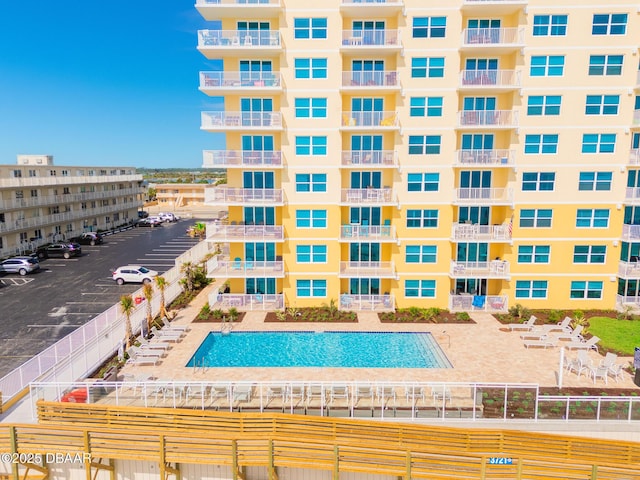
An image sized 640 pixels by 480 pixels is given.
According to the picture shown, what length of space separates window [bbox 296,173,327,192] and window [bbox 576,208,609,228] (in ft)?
51.1

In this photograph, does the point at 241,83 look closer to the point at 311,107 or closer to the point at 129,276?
the point at 311,107

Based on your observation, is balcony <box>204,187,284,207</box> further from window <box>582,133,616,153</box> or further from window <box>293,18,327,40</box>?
window <box>582,133,616,153</box>

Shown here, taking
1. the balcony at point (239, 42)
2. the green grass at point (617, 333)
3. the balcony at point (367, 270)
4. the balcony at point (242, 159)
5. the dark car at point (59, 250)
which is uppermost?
the balcony at point (239, 42)

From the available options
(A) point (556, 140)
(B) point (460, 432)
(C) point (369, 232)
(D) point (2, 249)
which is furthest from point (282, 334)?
(D) point (2, 249)

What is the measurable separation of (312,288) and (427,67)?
1501 cm

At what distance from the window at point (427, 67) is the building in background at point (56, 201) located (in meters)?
39.6

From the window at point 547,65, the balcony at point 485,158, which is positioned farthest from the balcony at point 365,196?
the window at point 547,65

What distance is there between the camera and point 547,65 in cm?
2359

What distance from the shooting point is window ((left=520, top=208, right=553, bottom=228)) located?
24641 mm

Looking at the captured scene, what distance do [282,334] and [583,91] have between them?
72.9ft

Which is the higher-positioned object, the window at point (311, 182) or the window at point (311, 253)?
the window at point (311, 182)

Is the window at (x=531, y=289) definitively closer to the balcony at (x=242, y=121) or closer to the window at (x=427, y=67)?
the window at (x=427, y=67)

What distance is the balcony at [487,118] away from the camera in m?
23.8

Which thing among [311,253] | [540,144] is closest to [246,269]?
[311,253]
